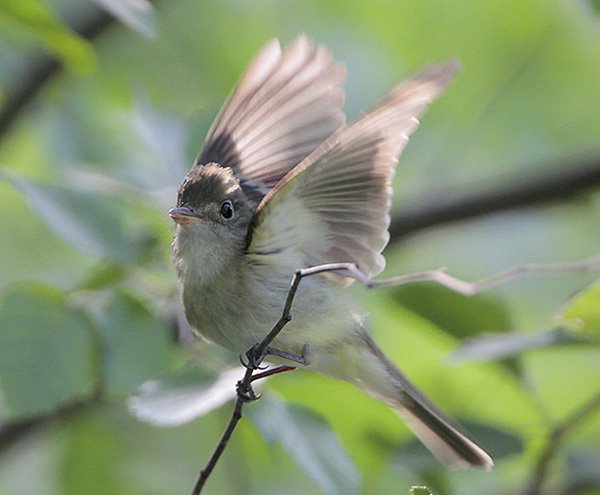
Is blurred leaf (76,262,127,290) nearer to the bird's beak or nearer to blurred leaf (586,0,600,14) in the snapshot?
the bird's beak

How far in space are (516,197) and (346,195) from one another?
4.68 ft

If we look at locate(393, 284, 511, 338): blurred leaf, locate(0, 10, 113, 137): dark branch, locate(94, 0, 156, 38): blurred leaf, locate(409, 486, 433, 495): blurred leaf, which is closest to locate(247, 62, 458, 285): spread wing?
locate(393, 284, 511, 338): blurred leaf

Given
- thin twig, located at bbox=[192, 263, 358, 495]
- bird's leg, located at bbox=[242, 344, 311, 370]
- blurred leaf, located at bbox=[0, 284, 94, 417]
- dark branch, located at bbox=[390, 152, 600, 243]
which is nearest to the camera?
thin twig, located at bbox=[192, 263, 358, 495]

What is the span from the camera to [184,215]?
248 cm

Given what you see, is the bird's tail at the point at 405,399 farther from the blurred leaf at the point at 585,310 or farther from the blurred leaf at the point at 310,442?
the blurred leaf at the point at 585,310

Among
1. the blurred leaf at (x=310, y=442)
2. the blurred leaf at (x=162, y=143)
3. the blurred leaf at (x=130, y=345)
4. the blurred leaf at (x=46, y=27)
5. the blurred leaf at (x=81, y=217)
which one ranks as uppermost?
the blurred leaf at (x=46, y=27)

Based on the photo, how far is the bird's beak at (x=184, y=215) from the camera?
2479 mm

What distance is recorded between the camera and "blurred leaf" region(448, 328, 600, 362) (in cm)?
256

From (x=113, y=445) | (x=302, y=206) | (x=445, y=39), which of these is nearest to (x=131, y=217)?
(x=113, y=445)

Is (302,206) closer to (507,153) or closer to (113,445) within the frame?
(113,445)

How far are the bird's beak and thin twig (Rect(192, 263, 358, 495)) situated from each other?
357 millimetres

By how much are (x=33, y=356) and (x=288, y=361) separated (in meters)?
0.52

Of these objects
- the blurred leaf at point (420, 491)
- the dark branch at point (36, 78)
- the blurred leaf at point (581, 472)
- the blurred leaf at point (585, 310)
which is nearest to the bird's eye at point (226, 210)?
the blurred leaf at point (585, 310)

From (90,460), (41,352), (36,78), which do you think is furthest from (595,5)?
(36,78)
